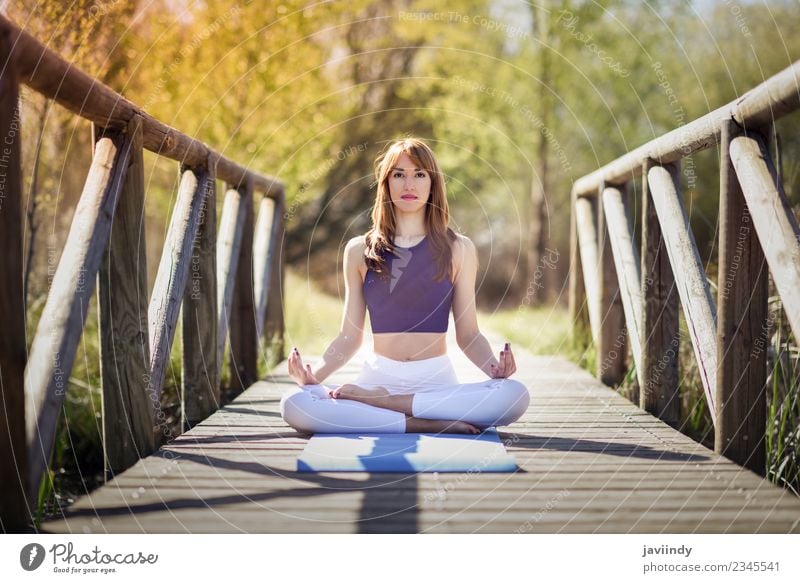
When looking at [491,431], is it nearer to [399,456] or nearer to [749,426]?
[399,456]

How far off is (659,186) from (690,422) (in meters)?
1.11

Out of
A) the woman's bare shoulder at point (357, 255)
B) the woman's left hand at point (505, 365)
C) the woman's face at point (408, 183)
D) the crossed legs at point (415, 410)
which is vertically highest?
the woman's face at point (408, 183)

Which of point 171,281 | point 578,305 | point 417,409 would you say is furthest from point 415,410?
point 578,305

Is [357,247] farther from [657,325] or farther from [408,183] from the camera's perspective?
[657,325]

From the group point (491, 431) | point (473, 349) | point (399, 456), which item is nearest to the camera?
point (399, 456)

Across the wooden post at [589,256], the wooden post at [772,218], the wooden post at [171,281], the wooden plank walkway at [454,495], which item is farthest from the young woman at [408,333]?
the wooden post at [589,256]

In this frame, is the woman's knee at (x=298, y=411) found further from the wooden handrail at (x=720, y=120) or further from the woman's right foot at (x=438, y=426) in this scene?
the wooden handrail at (x=720, y=120)

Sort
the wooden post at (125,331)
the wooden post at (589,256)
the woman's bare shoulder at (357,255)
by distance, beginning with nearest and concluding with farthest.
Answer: the wooden post at (125,331)
the woman's bare shoulder at (357,255)
the wooden post at (589,256)

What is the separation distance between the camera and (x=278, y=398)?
411cm

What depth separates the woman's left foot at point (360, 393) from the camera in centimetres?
313

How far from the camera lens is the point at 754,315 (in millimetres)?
2648

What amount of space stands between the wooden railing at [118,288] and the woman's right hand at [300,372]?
46cm

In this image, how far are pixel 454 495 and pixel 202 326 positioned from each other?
1.78 meters

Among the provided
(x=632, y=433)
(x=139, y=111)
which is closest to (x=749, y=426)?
(x=632, y=433)
